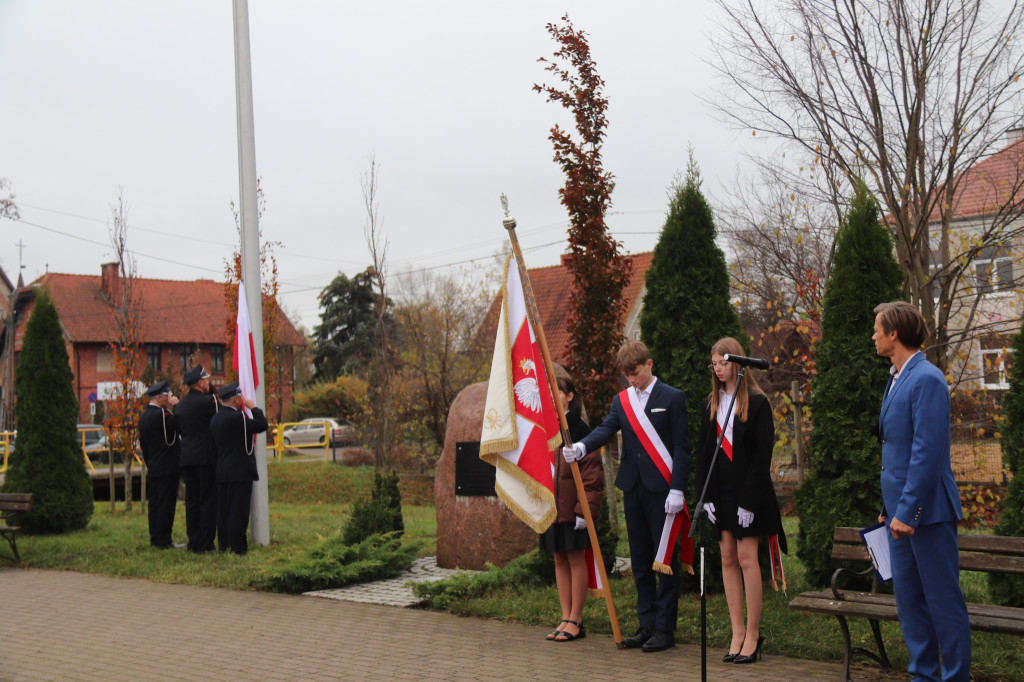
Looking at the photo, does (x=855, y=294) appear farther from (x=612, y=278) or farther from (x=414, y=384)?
(x=414, y=384)

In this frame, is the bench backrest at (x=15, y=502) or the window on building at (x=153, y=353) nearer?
the bench backrest at (x=15, y=502)

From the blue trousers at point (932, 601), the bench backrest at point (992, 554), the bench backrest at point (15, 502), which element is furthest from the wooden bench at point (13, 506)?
the blue trousers at point (932, 601)

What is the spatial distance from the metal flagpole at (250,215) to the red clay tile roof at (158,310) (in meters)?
39.3

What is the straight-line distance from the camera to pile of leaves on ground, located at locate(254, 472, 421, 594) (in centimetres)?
939

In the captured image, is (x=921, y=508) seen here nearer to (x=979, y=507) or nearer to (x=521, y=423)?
(x=521, y=423)

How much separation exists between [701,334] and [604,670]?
3262 millimetres

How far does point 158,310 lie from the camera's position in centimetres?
5672

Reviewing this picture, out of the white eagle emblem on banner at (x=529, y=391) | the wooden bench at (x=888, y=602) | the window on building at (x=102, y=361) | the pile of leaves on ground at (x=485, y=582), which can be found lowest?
the pile of leaves on ground at (x=485, y=582)

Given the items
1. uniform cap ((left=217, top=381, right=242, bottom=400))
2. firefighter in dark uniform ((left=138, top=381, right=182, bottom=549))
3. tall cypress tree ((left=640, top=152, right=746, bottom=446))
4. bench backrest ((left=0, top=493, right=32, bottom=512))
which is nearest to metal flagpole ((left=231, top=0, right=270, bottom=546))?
uniform cap ((left=217, top=381, right=242, bottom=400))

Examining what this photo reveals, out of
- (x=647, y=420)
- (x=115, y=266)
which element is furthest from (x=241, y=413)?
(x=115, y=266)

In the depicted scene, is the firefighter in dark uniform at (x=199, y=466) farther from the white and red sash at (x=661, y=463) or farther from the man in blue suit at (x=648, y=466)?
the white and red sash at (x=661, y=463)

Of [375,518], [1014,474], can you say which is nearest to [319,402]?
[375,518]

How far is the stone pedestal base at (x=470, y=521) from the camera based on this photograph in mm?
9570

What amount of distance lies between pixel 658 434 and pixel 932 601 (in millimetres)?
2253
